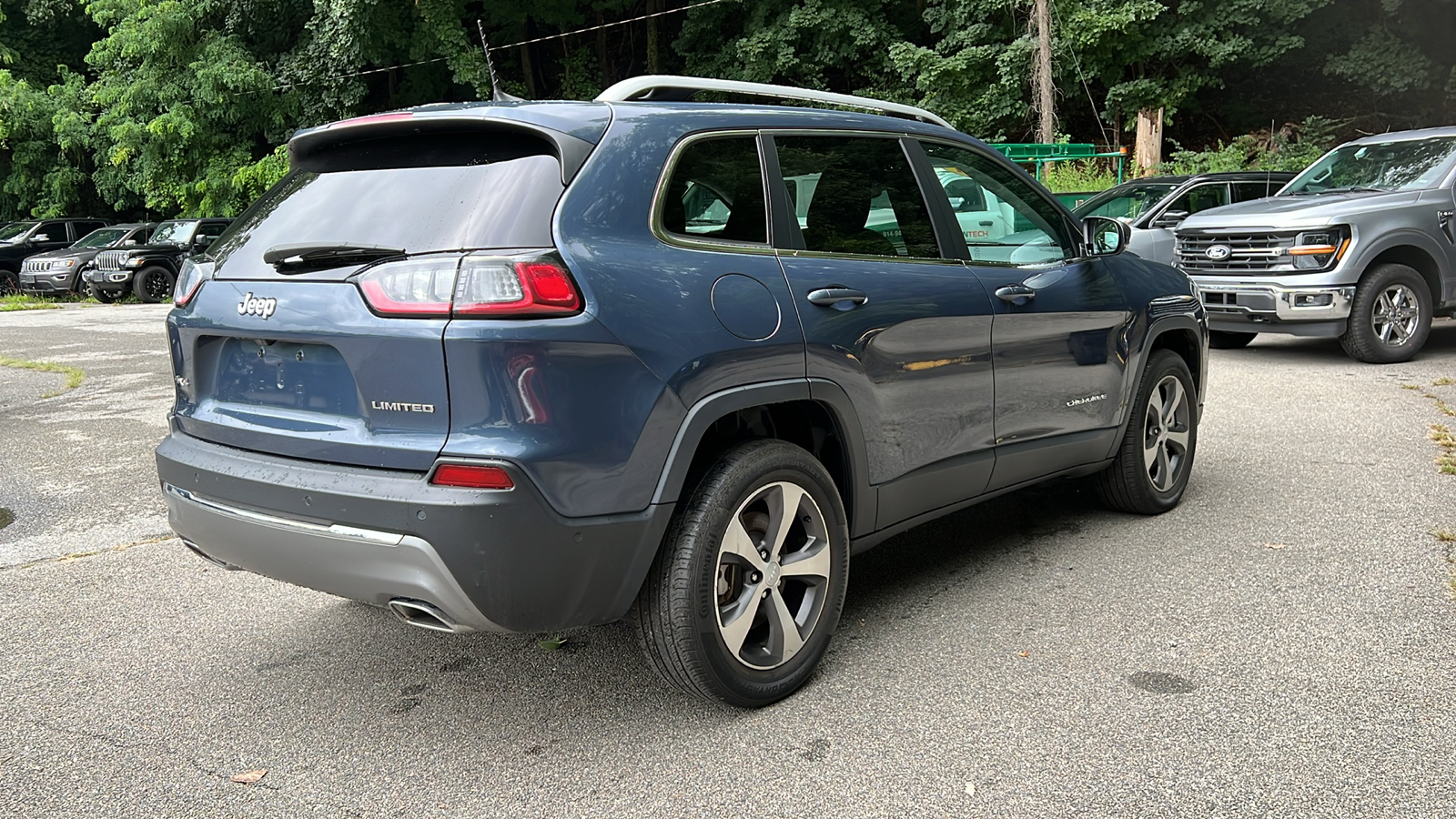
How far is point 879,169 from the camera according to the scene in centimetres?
404

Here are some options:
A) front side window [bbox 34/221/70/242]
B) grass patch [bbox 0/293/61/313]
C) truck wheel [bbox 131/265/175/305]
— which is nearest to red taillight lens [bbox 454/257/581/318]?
grass patch [bbox 0/293/61/313]

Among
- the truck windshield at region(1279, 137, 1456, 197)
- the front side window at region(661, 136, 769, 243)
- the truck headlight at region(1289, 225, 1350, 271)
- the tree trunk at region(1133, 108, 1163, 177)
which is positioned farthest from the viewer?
the tree trunk at region(1133, 108, 1163, 177)

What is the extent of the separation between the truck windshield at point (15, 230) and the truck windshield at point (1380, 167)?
26.5m

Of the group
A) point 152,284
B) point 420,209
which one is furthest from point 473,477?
point 152,284

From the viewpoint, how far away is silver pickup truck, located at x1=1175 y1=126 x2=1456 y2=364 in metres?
9.77

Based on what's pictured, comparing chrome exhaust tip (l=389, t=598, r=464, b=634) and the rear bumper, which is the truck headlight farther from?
chrome exhaust tip (l=389, t=598, r=464, b=634)

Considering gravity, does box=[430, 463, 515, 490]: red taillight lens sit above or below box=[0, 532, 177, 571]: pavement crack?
above

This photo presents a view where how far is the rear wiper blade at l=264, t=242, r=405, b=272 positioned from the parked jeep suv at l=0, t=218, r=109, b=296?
2648 cm

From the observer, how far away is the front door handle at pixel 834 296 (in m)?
3.47

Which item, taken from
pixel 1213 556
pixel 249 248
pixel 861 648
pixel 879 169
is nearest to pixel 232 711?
pixel 249 248

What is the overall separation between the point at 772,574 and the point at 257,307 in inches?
64.4

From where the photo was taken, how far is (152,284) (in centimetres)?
2259

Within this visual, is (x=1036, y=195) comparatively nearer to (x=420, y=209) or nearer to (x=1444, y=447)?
(x=420, y=209)

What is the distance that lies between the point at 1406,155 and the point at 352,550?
35.9 ft
